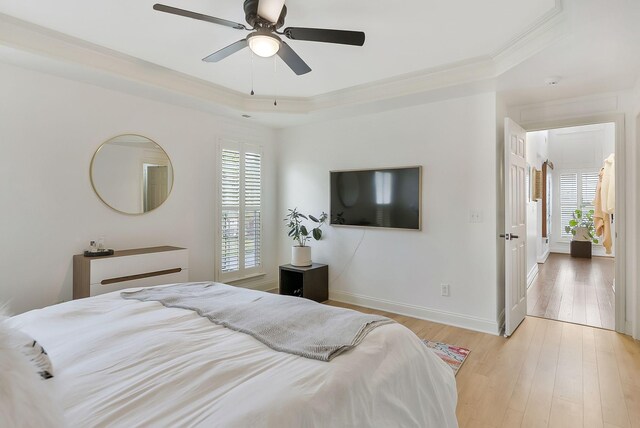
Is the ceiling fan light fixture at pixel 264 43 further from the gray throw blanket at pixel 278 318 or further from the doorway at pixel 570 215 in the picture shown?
the doorway at pixel 570 215

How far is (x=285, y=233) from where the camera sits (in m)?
4.79

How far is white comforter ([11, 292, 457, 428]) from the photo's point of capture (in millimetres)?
971

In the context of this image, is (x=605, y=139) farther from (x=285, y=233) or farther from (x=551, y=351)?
(x=285, y=233)

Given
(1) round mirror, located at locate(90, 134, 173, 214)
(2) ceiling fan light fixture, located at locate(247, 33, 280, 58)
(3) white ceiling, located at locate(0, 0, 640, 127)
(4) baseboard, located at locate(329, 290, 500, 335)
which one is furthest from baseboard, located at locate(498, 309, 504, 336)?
(1) round mirror, located at locate(90, 134, 173, 214)

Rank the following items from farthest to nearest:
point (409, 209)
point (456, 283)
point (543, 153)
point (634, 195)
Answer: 1. point (543, 153)
2. point (409, 209)
3. point (456, 283)
4. point (634, 195)

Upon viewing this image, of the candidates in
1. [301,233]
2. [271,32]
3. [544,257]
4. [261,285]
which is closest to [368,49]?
[271,32]

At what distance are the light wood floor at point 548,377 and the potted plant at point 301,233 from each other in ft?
5.29

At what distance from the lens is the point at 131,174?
3309 mm

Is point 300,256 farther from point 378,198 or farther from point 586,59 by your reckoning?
point 586,59

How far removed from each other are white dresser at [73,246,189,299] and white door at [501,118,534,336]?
→ 3196 millimetres

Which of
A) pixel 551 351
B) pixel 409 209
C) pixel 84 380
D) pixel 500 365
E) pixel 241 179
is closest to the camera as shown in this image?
pixel 84 380

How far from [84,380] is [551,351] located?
331 cm

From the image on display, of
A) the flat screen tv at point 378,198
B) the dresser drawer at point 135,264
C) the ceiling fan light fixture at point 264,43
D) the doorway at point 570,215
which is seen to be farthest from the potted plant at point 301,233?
the doorway at point 570,215

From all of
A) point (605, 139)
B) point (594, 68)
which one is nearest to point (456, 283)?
point (594, 68)
